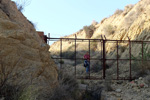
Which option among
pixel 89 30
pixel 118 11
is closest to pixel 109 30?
pixel 118 11

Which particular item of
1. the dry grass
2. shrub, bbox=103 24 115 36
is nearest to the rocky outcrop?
the dry grass

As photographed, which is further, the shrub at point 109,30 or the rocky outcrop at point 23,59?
the shrub at point 109,30

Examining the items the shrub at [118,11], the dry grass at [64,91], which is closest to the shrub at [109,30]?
the shrub at [118,11]

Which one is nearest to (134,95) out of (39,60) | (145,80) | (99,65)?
(145,80)

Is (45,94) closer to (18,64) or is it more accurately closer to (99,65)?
(18,64)

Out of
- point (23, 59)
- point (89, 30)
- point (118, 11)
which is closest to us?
point (23, 59)

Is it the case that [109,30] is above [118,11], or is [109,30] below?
below

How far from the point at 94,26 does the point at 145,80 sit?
31.9 m

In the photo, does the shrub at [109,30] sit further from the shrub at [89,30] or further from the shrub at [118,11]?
the shrub at [89,30]

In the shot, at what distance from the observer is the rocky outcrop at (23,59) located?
6109 millimetres

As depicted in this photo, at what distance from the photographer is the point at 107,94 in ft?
38.0

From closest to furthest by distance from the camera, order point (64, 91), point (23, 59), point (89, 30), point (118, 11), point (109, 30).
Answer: point (23, 59) < point (64, 91) < point (109, 30) < point (118, 11) < point (89, 30)

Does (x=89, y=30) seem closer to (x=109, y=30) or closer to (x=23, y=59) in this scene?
(x=109, y=30)

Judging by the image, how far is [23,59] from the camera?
6957mm
